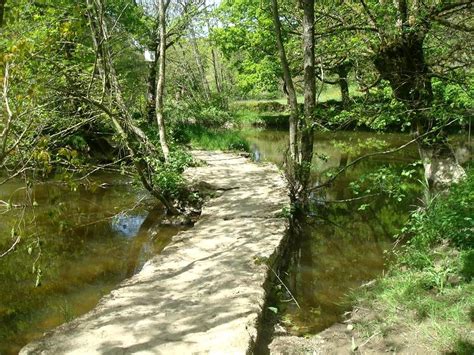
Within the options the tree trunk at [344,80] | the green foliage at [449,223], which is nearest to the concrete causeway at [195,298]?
the green foliage at [449,223]

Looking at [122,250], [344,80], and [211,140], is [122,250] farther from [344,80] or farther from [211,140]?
[211,140]

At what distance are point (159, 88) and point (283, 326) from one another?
271 inches

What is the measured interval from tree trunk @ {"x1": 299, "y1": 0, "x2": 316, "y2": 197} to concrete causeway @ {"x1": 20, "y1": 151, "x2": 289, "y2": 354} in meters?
0.80

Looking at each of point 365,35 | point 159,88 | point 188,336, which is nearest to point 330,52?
point 365,35

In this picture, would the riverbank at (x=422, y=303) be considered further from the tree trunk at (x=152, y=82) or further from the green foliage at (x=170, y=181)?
the tree trunk at (x=152, y=82)

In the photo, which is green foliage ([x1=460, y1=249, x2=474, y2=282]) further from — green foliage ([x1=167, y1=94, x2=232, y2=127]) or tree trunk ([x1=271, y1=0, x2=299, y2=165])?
green foliage ([x1=167, y1=94, x2=232, y2=127])

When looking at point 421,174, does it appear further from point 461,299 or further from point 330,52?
point 461,299

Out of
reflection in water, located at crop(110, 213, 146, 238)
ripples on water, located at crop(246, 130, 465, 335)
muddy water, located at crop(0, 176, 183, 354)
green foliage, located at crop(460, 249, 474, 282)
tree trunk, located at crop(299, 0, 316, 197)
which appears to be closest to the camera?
green foliage, located at crop(460, 249, 474, 282)

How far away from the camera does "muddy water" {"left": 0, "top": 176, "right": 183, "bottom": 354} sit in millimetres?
4809

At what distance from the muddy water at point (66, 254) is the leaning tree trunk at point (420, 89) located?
423cm

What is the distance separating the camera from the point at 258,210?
7.36m

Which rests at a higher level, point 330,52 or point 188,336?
point 330,52

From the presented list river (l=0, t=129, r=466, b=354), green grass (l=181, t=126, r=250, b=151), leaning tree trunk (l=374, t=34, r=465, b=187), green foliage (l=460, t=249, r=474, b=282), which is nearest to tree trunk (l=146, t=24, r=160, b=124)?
green grass (l=181, t=126, r=250, b=151)

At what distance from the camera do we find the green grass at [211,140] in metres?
14.8
